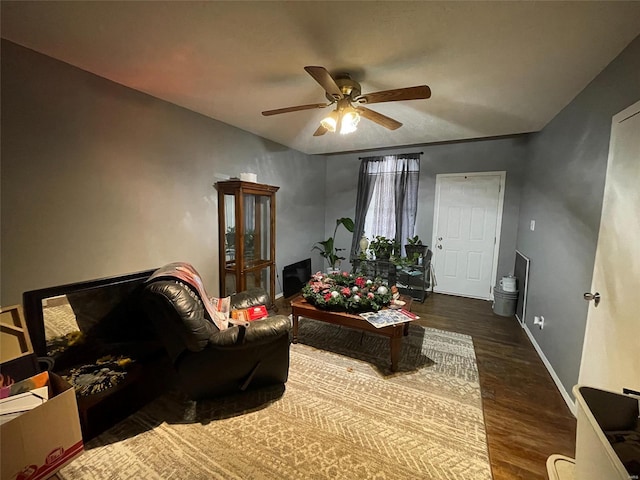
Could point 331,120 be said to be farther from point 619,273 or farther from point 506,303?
point 506,303

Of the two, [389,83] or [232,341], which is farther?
[389,83]

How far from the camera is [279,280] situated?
415cm

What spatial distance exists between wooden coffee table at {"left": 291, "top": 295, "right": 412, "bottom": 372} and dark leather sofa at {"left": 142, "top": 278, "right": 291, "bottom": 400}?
630 millimetres

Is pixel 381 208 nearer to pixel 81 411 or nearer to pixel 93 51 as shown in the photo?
pixel 93 51

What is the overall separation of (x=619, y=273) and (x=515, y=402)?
1.13 meters

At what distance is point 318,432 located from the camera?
1.63 m

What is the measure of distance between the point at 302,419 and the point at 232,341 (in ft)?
2.28

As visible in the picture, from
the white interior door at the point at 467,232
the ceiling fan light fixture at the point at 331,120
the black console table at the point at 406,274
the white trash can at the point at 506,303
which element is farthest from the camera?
the black console table at the point at 406,274

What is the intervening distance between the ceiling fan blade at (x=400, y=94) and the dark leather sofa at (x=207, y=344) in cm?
169

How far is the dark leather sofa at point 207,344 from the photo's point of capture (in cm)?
162

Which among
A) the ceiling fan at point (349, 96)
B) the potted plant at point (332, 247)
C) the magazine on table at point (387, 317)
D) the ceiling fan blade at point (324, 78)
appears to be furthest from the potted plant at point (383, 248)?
the ceiling fan blade at point (324, 78)

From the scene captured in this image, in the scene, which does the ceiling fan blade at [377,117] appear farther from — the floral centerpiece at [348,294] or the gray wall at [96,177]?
the gray wall at [96,177]

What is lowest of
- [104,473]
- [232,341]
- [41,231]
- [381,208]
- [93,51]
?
[104,473]

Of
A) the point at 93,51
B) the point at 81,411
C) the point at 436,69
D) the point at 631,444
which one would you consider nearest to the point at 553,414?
the point at 631,444
